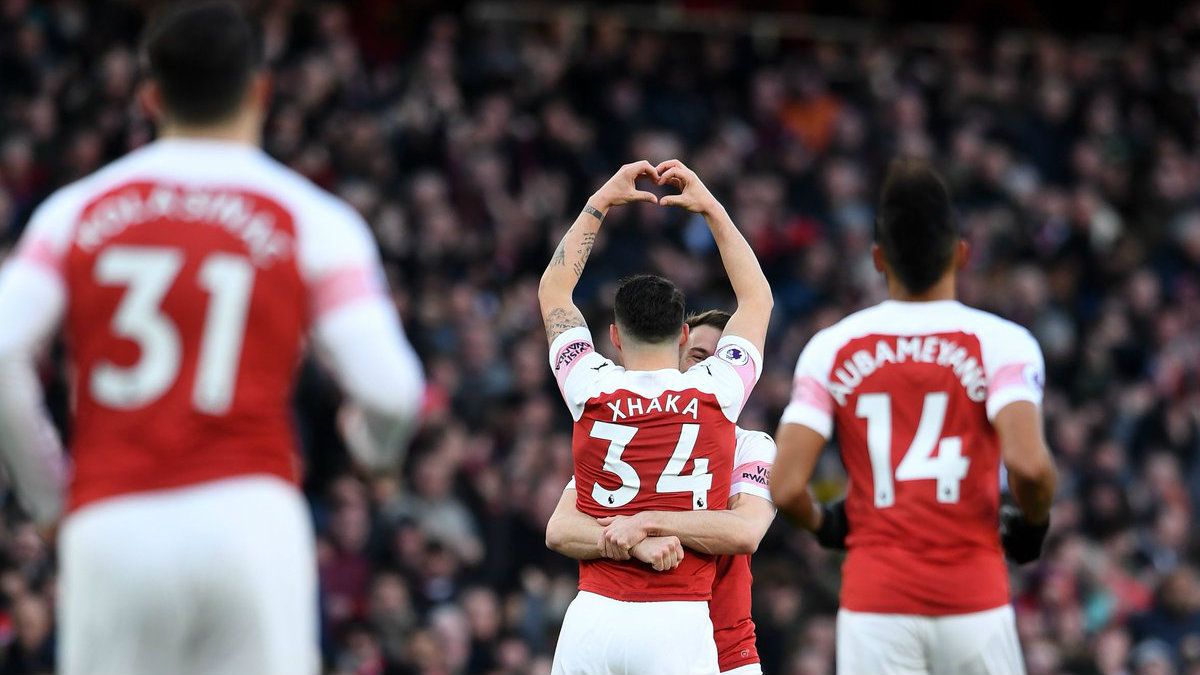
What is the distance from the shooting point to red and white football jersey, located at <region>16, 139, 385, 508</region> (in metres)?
4.25

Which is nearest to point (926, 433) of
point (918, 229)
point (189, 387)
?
point (918, 229)

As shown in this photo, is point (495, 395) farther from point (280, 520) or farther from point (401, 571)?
point (280, 520)

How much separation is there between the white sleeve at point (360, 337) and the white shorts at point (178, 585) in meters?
0.33

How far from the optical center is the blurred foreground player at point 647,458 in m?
6.36

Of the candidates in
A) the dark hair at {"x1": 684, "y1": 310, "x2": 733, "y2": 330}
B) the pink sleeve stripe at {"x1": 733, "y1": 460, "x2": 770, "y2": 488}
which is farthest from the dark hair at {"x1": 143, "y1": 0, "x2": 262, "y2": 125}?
the dark hair at {"x1": 684, "y1": 310, "x2": 733, "y2": 330}

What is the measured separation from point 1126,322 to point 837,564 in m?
6.01

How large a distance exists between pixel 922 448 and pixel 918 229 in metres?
0.74

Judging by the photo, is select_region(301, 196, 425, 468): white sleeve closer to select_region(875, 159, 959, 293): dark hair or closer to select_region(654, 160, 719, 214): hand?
select_region(875, 159, 959, 293): dark hair

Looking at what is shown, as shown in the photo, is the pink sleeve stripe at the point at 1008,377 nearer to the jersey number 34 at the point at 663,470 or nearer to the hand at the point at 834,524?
the hand at the point at 834,524

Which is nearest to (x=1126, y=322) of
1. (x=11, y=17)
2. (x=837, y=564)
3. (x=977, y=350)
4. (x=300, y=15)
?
(x=837, y=564)

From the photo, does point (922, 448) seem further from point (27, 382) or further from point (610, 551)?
point (27, 382)

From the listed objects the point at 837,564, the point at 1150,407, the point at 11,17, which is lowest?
the point at 837,564

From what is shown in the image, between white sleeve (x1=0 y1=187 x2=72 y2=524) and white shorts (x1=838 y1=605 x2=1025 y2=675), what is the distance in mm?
2807

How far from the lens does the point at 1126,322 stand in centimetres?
1936
